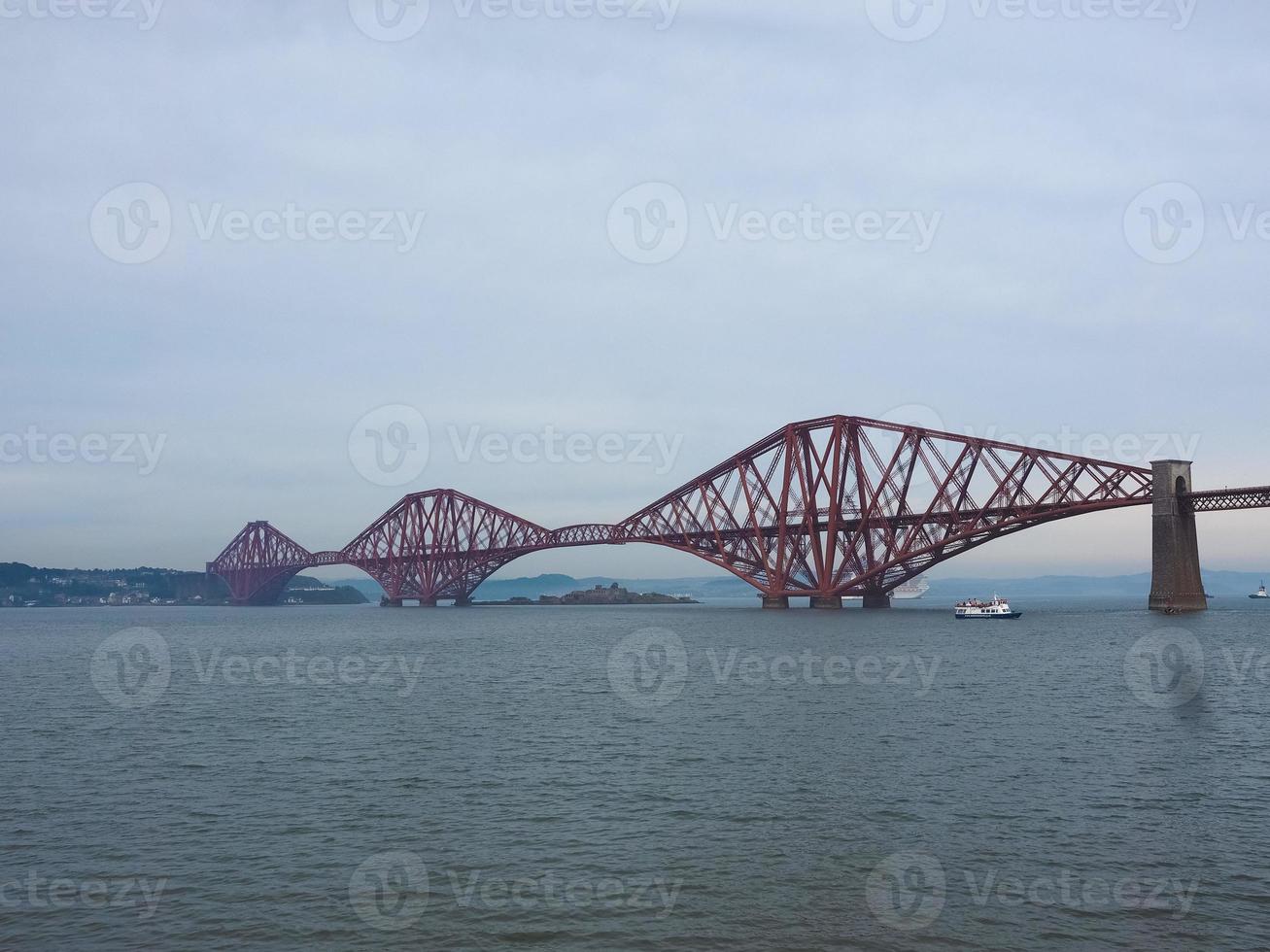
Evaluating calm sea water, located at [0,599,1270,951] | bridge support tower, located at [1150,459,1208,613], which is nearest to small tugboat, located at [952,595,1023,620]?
bridge support tower, located at [1150,459,1208,613]

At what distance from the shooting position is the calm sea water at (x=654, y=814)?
16.6m

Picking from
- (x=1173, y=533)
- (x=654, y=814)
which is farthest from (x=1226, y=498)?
(x=654, y=814)

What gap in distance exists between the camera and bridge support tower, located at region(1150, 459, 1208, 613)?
3499 inches

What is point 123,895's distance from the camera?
1805 centimetres

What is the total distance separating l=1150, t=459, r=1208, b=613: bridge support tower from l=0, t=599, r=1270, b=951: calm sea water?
45.1 m

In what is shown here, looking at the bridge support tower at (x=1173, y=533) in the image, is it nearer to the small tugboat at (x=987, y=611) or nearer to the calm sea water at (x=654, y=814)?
the small tugboat at (x=987, y=611)

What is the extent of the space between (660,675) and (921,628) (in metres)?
44.1

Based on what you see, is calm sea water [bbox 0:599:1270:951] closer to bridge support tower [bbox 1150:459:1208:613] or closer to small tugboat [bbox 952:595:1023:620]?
bridge support tower [bbox 1150:459:1208:613]

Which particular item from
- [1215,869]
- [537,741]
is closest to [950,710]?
[537,741]

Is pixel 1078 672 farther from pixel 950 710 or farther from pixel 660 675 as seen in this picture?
pixel 660 675

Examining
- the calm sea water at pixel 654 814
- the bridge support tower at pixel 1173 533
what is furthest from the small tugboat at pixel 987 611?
the calm sea water at pixel 654 814

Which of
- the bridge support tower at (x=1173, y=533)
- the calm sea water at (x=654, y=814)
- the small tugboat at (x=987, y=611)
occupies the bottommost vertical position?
the calm sea water at (x=654, y=814)

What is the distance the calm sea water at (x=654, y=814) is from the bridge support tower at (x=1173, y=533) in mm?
45088

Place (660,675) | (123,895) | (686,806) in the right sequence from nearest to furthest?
(123,895) < (686,806) < (660,675)
